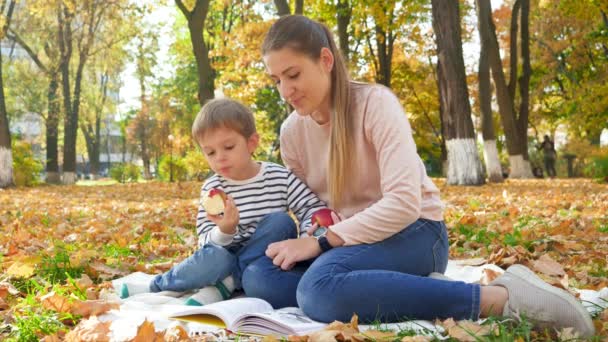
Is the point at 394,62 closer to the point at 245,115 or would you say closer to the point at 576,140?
the point at 576,140

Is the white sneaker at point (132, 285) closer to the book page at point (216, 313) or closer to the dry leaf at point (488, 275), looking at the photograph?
the book page at point (216, 313)

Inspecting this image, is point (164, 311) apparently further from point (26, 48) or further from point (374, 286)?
point (26, 48)

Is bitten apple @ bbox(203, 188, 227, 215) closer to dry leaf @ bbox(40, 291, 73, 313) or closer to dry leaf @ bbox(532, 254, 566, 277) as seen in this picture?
dry leaf @ bbox(40, 291, 73, 313)

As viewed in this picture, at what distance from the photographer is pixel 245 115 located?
3443 millimetres

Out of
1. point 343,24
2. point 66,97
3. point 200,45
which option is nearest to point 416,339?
point 200,45

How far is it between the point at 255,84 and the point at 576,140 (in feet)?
46.6

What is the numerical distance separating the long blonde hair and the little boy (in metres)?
0.33

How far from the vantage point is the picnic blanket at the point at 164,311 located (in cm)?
250

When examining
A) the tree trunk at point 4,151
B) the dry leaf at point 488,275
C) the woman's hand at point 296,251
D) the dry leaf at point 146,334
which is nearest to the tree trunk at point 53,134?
the tree trunk at point 4,151

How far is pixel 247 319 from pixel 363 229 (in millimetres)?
698

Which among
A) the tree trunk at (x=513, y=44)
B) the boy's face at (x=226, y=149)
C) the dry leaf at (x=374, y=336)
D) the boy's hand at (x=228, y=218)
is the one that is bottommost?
the dry leaf at (x=374, y=336)

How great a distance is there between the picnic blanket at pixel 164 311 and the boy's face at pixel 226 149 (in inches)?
28.5

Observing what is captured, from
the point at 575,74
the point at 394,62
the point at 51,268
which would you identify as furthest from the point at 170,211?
the point at 575,74

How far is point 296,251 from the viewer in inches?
118
